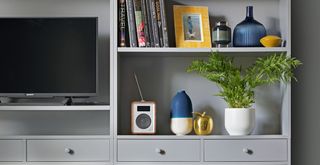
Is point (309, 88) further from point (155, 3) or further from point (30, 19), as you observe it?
point (30, 19)

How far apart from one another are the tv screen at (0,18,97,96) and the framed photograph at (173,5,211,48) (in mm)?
477

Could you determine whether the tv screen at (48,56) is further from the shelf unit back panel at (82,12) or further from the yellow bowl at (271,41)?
the yellow bowl at (271,41)

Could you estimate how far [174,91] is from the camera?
9.80 ft

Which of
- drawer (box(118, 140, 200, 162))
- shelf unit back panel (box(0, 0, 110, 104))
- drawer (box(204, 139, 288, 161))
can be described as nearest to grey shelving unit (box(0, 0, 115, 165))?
shelf unit back panel (box(0, 0, 110, 104))

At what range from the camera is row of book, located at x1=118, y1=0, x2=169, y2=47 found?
273cm

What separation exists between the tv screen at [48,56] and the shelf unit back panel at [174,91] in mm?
291

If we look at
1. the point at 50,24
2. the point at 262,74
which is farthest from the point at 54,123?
the point at 262,74

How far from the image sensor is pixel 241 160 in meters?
2.65

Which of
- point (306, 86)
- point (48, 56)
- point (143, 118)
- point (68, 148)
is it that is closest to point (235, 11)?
point (306, 86)

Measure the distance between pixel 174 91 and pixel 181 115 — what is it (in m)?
0.27

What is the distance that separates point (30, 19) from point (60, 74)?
346 millimetres

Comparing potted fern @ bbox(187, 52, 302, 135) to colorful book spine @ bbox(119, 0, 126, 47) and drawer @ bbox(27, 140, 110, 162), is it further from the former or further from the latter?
drawer @ bbox(27, 140, 110, 162)

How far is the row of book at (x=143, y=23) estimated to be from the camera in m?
2.73

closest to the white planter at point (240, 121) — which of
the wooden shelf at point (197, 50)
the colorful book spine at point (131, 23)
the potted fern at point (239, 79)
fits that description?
the potted fern at point (239, 79)
